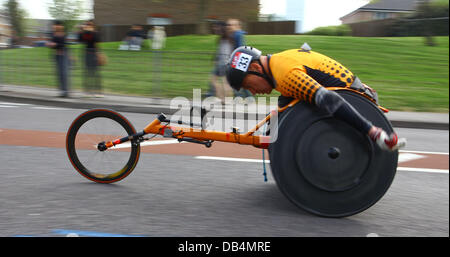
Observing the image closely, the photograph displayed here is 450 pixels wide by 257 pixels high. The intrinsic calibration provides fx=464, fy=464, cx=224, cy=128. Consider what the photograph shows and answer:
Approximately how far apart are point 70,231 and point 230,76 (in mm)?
1705

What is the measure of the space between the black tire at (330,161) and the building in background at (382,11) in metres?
Result: 22.9

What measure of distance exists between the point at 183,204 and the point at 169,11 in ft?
125

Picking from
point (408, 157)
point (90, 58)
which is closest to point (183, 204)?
point (408, 157)

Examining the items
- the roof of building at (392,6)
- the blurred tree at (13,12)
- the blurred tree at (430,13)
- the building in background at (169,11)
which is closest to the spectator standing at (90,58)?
the blurred tree at (13,12)

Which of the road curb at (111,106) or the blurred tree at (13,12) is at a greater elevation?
the blurred tree at (13,12)

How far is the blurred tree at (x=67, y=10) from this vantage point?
5869 cm

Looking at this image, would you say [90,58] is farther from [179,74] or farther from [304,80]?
[304,80]

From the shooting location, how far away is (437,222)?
12.2ft

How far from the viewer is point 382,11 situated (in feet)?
96.5

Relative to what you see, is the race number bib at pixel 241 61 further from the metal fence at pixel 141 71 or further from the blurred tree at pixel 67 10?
the blurred tree at pixel 67 10

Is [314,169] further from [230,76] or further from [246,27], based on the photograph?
[246,27]

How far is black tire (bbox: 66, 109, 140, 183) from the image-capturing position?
4438 millimetres

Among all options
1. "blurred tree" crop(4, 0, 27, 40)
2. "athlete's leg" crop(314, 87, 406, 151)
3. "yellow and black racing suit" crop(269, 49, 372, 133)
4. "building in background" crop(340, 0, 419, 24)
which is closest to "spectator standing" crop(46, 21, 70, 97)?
"blurred tree" crop(4, 0, 27, 40)
